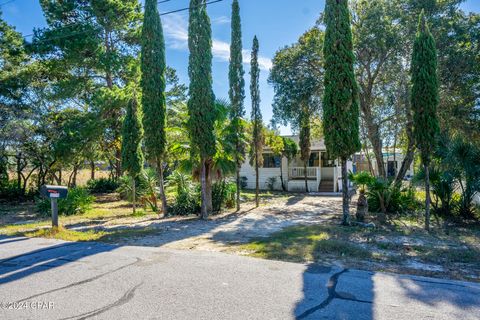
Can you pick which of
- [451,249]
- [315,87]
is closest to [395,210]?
[451,249]

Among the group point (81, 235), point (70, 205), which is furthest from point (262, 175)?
point (81, 235)

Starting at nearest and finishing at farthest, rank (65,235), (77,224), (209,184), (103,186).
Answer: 1. (65,235)
2. (77,224)
3. (209,184)
4. (103,186)

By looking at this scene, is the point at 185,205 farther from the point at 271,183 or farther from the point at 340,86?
the point at 271,183

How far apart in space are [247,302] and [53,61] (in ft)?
56.5

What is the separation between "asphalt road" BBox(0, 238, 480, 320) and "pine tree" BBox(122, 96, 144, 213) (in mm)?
6936

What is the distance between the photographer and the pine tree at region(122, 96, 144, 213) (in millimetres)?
12453

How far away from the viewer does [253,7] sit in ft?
39.8

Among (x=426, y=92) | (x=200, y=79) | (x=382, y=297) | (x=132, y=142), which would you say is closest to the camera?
(x=382, y=297)

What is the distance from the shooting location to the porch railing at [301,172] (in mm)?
22956

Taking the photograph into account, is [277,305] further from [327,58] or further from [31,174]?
[31,174]

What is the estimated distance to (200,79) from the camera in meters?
10.7

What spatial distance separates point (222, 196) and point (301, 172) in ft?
37.9

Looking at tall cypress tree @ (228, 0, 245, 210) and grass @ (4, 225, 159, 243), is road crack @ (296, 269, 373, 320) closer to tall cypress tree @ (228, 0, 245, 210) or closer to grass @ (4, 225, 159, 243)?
grass @ (4, 225, 159, 243)

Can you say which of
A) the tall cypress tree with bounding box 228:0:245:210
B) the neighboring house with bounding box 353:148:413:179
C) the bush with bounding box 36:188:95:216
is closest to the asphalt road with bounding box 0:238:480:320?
the bush with bounding box 36:188:95:216
